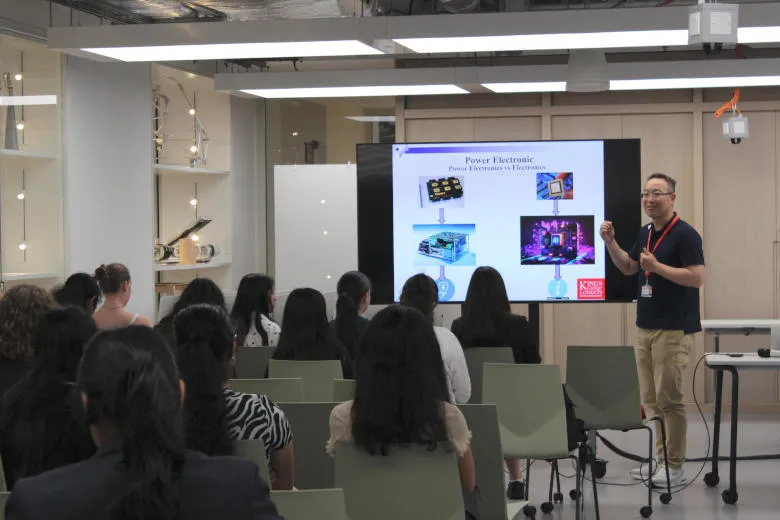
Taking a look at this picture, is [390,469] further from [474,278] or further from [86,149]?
[86,149]

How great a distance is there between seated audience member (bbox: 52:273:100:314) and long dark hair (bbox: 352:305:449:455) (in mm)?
2837

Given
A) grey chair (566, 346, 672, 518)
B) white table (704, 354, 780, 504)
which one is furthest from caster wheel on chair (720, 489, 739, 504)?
grey chair (566, 346, 672, 518)

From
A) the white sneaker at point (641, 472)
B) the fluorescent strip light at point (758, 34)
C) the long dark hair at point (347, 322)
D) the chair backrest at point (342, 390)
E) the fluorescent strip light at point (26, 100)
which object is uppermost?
the fluorescent strip light at point (758, 34)

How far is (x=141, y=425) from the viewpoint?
1716mm

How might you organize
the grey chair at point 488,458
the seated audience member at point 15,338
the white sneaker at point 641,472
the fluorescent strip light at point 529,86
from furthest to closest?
1. the fluorescent strip light at point 529,86
2. the white sneaker at point 641,472
3. the grey chair at point 488,458
4. the seated audience member at point 15,338

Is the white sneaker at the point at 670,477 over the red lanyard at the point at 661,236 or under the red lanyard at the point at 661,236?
under

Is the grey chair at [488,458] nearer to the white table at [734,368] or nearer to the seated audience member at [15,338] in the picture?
the seated audience member at [15,338]

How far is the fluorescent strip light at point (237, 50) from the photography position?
18.2 feet

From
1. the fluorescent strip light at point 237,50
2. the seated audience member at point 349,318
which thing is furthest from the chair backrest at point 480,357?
the fluorescent strip light at point 237,50

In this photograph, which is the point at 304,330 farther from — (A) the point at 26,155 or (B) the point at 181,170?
(B) the point at 181,170

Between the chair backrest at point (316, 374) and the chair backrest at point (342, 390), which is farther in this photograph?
the chair backrest at point (316, 374)

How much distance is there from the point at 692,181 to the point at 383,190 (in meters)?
3.49

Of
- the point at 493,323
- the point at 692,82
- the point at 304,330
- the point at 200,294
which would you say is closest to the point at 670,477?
the point at 493,323

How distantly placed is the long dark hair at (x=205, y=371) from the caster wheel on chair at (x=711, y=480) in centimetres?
425
